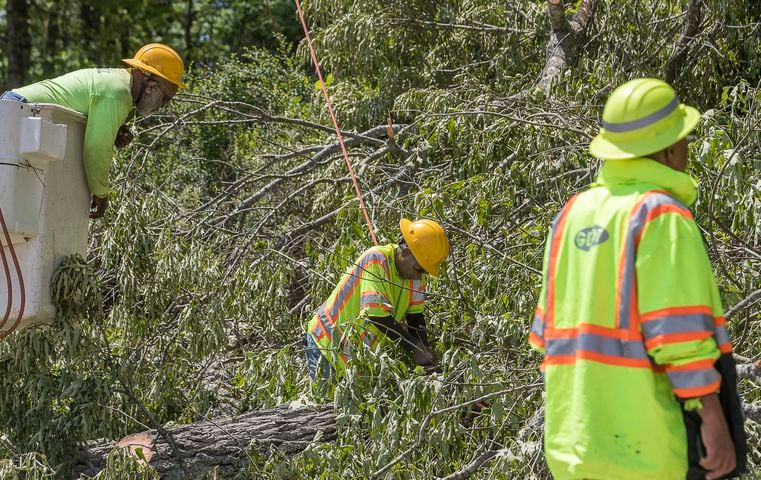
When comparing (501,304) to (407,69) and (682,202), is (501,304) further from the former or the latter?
(407,69)

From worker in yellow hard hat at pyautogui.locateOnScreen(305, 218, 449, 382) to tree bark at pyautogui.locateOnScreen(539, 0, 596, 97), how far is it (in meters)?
2.16

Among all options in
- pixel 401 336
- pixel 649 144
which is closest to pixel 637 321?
pixel 649 144

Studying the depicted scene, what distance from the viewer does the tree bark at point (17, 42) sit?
13617 mm

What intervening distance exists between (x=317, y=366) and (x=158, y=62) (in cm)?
152

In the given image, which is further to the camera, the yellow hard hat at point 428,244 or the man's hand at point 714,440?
the yellow hard hat at point 428,244

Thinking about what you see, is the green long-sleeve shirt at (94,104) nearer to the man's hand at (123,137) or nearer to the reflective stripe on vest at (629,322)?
the man's hand at (123,137)

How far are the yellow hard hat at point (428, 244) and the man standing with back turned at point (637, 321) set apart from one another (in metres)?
2.11

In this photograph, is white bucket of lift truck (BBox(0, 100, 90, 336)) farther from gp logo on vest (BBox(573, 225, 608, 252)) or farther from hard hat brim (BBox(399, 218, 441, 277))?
gp logo on vest (BBox(573, 225, 608, 252))

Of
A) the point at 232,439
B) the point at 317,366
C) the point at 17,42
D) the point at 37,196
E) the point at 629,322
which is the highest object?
the point at 629,322

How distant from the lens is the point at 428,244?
185 inches

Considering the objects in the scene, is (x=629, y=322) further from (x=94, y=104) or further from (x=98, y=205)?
(x=98, y=205)

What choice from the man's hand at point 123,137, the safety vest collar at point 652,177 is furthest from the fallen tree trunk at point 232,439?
the safety vest collar at point 652,177

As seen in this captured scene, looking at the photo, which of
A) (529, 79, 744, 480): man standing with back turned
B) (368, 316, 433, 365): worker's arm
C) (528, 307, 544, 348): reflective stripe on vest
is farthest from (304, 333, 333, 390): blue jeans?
(529, 79, 744, 480): man standing with back turned

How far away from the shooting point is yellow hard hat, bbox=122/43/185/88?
15.5ft
